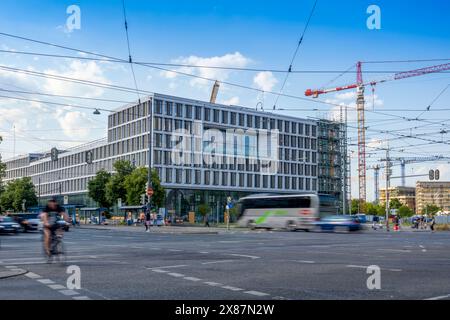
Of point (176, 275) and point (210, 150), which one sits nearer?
point (176, 275)

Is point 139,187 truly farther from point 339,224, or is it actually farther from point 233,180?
point 339,224

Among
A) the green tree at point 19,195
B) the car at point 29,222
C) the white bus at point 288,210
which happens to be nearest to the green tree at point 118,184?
the white bus at point 288,210

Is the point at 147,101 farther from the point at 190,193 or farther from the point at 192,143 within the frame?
the point at 190,193

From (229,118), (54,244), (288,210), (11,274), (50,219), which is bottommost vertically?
(288,210)

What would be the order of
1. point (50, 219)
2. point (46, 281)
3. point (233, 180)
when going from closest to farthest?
point (46, 281)
point (50, 219)
point (233, 180)

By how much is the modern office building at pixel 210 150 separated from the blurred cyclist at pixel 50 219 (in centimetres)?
6914

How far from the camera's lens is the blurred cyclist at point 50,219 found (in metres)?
14.6

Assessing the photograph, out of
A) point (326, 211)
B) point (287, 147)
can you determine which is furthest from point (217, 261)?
point (287, 147)

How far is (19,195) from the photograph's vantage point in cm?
11756

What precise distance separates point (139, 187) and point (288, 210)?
30.2 m

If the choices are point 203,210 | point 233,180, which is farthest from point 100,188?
point 233,180

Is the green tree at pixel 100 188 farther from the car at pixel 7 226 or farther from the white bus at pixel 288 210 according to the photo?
the car at pixel 7 226

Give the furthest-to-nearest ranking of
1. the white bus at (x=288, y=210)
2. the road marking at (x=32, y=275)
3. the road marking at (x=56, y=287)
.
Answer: the white bus at (x=288, y=210), the road marking at (x=32, y=275), the road marking at (x=56, y=287)
